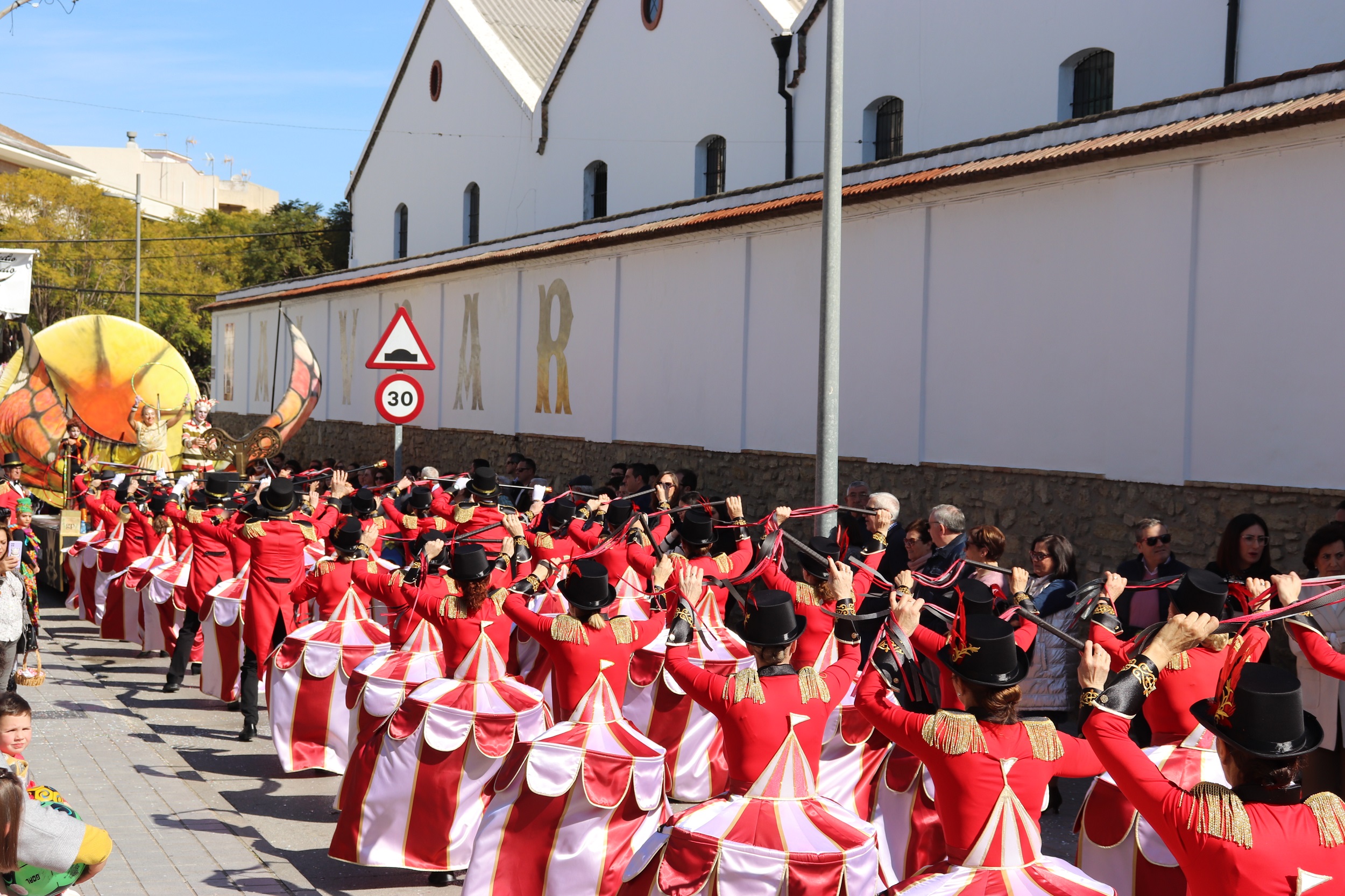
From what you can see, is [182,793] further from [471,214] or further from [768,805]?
[471,214]

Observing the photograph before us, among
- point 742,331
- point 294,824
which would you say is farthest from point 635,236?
point 294,824

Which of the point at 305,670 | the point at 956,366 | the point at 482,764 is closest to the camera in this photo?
the point at 482,764

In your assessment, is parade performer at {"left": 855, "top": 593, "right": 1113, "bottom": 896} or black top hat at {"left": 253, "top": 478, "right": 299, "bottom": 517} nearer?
parade performer at {"left": 855, "top": 593, "right": 1113, "bottom": 896}

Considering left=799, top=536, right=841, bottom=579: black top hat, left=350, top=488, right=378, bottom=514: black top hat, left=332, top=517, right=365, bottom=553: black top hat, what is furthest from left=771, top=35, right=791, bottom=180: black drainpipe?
left=332, top=517, right=365, bottom=553: black top hat

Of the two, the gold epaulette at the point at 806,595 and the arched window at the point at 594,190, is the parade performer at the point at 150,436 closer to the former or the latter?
the arched window at the point at 594,190

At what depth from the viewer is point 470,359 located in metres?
23.0

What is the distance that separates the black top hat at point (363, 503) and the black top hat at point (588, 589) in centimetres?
545

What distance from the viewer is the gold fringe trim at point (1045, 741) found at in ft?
14.2

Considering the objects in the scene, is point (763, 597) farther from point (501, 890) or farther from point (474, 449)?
point (474, 449)

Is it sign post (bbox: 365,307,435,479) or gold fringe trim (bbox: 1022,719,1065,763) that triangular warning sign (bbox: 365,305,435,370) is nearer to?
sign post (bbox: 365,307,435,479)

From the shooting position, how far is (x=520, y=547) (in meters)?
8.97

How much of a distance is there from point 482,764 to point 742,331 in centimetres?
965

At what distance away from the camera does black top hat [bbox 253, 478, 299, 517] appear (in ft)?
33.8

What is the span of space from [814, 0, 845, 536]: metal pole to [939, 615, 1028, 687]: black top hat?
5322 millimetres
